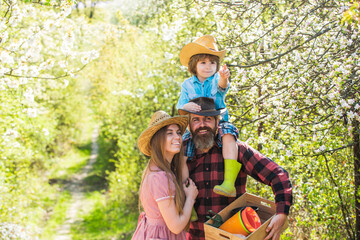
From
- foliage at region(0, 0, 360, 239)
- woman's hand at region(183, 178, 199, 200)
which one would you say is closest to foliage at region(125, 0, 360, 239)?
foliage at region(0, 0, 360, 239)

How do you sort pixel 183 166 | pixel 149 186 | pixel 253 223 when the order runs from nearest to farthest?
pixel 253 223
pixel 149 186
pixel 183 166

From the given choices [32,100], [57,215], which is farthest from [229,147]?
[57,215]

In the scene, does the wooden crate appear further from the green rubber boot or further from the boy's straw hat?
the boy's straw hat

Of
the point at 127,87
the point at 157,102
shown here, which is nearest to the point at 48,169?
the point at 127,87

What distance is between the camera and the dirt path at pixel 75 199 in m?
11.5

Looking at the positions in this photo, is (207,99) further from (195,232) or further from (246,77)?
(246,77)

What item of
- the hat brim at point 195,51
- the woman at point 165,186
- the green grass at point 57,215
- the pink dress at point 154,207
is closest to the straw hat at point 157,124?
the woman at point 165,186

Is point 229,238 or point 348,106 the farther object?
point 348,106

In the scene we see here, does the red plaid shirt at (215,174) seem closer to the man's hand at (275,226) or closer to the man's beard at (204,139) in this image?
the man's beard at (204,139)

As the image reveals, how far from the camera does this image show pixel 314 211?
464 cm

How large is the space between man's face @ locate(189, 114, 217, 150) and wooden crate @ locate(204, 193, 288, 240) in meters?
0.52

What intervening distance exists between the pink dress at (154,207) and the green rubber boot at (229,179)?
1.26ft

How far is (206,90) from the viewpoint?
346 cm

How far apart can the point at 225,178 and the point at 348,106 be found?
132 centimetres
